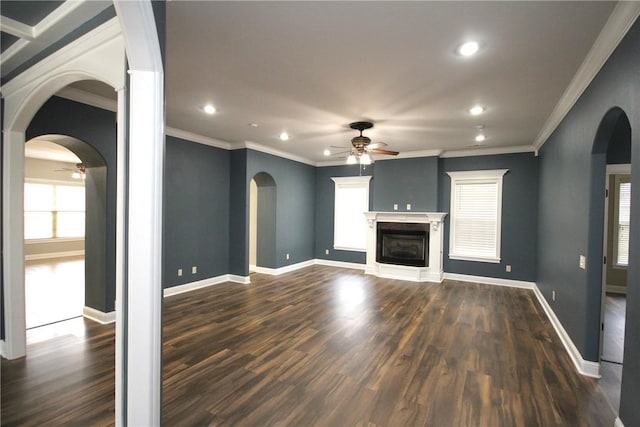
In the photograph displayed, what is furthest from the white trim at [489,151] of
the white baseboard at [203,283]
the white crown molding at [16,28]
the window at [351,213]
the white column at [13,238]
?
the white column at [13,238]

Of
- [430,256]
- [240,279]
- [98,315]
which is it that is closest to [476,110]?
[430,256]

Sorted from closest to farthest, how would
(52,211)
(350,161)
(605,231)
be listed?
1. (605,231)
2. (350,161)
3. (52,211)

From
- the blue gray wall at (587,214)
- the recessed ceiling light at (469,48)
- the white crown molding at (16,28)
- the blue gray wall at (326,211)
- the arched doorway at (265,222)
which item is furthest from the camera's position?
the blue gray wall at (326,211)

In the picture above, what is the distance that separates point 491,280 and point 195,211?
6.16 metres

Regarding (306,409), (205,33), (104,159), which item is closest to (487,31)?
(205,33)

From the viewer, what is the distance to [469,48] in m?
2.32

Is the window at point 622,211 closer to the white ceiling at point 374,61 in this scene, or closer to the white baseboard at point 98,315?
the white ceiling at point 374,61

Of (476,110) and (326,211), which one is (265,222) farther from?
(476,110)

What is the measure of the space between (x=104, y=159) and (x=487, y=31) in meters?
4.39

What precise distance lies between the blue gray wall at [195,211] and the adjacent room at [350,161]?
43mm

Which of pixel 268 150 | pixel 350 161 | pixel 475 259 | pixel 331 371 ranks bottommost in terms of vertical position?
pixel 331 371

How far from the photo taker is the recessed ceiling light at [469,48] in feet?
7.43

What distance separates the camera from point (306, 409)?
2.19 meters

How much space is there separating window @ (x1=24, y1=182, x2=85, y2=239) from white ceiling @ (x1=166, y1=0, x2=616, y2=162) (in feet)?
22.4
